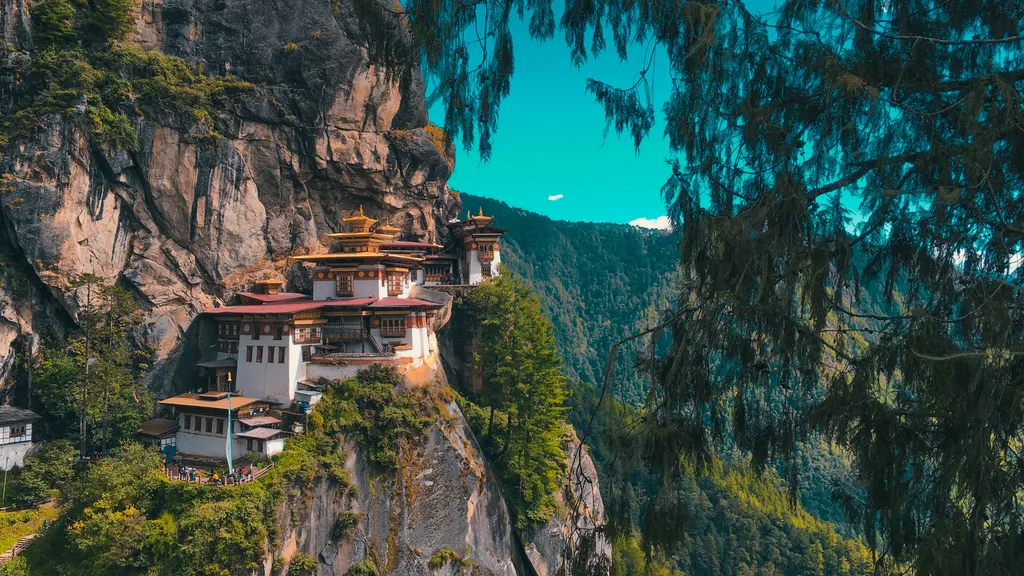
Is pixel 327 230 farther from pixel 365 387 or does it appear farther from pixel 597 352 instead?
pixel 597 352

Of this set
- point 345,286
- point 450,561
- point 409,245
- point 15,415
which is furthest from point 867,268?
point 409,245

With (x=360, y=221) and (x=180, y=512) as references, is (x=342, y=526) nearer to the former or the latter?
(x=180, y=512)

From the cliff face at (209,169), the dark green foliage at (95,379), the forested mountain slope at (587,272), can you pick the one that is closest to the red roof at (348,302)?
the cliff face at (209,169)

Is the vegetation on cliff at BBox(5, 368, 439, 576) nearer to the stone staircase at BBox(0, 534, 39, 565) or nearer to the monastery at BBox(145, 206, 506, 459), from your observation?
the stone staircase at BBox(0, 534, 39, 565)

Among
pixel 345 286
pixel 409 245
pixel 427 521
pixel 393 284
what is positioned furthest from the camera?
pixel 409 245

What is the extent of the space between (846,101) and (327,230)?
3010cm

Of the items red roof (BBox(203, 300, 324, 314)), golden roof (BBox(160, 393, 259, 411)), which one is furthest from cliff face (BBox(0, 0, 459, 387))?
golden roof (BBox(160, 393, 259, 411))

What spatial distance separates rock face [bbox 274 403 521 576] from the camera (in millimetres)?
21828

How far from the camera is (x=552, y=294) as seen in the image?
136m

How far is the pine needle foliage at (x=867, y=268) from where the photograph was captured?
14.4 ft

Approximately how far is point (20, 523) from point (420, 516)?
13231 millimetres

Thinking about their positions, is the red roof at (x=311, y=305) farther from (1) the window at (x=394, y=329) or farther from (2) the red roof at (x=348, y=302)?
(1) the window at (x=394, y=329)

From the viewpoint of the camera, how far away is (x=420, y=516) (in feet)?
79.3

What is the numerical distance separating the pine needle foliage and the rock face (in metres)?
18.8
